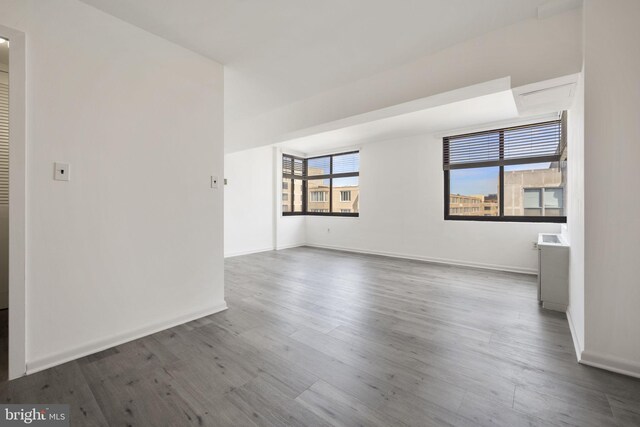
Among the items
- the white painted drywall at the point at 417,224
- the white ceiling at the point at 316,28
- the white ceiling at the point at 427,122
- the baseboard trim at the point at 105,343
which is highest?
the white ceiling at the point at 427,122

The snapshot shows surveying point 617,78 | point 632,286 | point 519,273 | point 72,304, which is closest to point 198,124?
point 72,304

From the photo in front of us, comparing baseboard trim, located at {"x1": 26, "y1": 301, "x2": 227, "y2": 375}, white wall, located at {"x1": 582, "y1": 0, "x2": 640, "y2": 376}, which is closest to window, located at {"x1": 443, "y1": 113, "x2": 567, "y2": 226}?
white wall, located at {"x1": 582, "y1": 0, "x2": 640, "y2": 376}

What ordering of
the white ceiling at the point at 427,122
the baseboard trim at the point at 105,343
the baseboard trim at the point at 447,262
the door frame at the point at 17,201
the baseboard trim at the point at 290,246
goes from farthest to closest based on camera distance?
the baseboard trim at the point at 290,246 < the baseboard trim at the point at 447,262 < the white ceiling at the point at 427,122 < the baseboard trim at the point at 105,343 < the door frame at the point at 17,201

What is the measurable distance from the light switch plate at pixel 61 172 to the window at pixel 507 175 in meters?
5.59

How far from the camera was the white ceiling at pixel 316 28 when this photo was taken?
6.74 ft

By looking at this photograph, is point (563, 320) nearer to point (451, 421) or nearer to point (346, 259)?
point (451, 421)

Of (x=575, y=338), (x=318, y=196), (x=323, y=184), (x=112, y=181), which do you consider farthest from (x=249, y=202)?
(x=575, y=338)

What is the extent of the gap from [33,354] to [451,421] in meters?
2.60

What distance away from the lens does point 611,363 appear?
5.97 feet

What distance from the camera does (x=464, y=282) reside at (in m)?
4.02

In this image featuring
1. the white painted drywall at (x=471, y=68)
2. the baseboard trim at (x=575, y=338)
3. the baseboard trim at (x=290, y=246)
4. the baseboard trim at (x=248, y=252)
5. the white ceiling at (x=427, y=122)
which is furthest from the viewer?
the baseboard trim at (x=290, y=246)

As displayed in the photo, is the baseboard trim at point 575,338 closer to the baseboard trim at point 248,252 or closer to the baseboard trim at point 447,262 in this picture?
the baseboard trim at point 447,262

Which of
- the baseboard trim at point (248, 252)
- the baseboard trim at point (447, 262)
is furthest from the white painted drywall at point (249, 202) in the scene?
the baseboard trim at point (447, 262)

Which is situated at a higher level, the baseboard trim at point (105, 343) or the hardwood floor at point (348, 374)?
the baseboard trim at point (105, 343)
